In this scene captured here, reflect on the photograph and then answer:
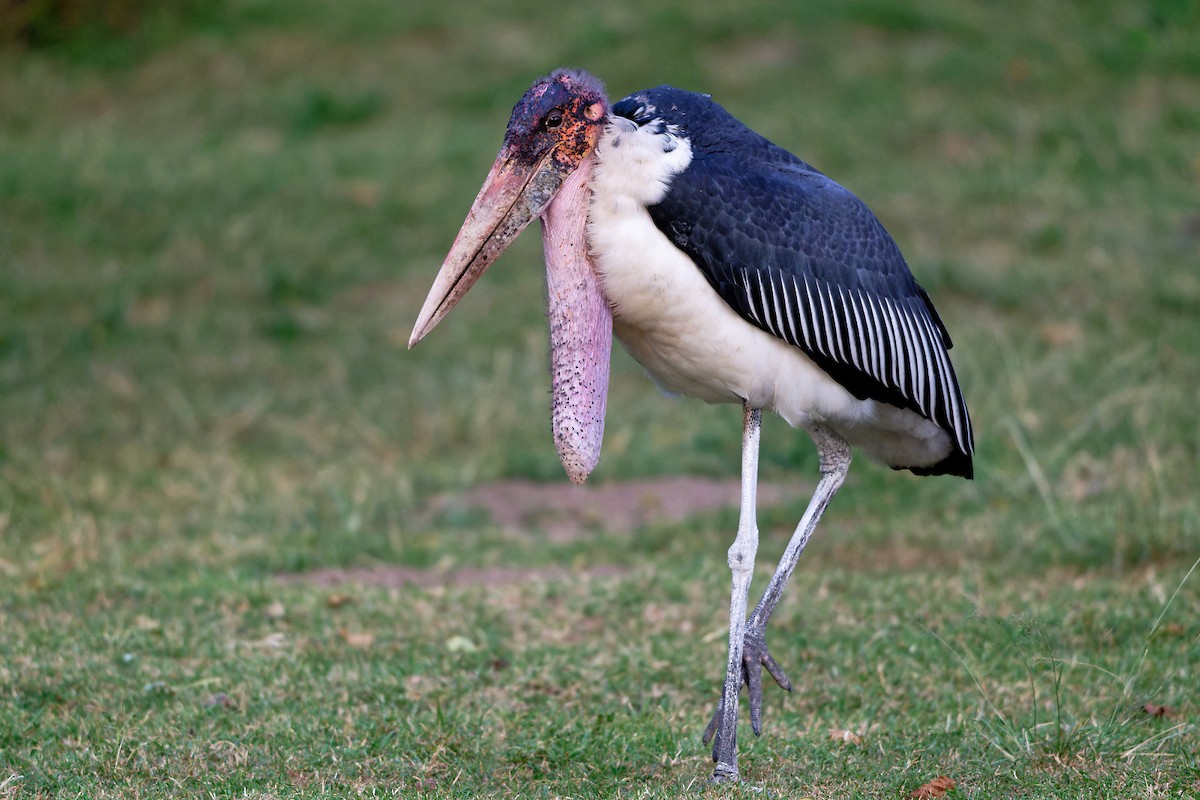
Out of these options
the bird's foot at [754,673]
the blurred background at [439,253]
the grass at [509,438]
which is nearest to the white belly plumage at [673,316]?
the bird's foot at [754,673]

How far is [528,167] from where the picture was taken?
10.8ft

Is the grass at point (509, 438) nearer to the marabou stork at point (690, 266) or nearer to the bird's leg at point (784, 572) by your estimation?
the bird's leg at point (784, 572)

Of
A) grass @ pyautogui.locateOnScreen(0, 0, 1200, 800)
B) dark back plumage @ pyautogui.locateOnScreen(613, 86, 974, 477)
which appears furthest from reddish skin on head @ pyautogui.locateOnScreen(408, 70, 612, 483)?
grass @ pyautogui.locateOnScreen(0, 0, 1200, 800)

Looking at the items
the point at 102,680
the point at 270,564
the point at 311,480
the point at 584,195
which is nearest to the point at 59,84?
the point at 311,480

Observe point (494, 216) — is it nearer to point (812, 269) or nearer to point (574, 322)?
point (574, 322)

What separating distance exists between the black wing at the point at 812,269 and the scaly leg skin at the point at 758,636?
0.68 ft

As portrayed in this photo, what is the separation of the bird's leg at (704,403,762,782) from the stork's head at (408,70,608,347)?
2.17 feet

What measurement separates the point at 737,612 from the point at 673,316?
654 mm

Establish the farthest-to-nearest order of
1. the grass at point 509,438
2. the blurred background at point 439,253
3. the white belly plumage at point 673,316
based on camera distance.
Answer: the blurred background at point 439,253
the grass at point 509,438
the white belly plumage at point 673,316

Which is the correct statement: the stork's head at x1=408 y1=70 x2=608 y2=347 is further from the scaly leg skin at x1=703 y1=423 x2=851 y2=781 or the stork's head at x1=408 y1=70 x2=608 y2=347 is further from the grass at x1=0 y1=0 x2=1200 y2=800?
the grass at x1=0 y1=0 x2=1200 y2=800

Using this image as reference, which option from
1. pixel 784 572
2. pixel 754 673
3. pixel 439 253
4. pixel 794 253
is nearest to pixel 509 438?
pixel 439 253

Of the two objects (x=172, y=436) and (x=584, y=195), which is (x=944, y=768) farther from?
(x=172, y=436)

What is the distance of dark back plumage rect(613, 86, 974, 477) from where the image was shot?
3273 mm

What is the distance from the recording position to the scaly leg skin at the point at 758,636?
3324 millimetres
